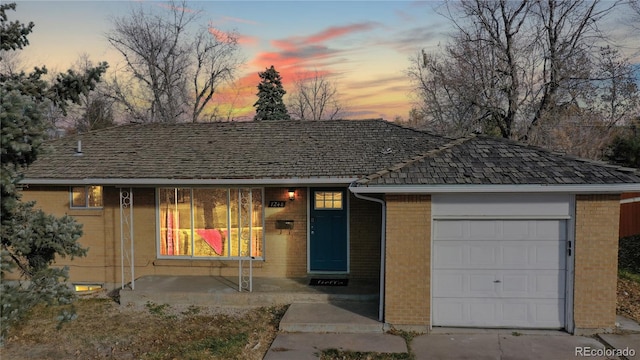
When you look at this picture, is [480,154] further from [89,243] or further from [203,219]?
[89,243]

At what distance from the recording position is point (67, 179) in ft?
35.2

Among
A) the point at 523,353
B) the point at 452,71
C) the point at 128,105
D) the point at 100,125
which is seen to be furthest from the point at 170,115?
the point at 523,353

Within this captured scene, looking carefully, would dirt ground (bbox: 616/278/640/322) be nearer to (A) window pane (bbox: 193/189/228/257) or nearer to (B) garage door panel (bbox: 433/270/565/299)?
(B) garage door panel (bbox: 433/270/565/299)

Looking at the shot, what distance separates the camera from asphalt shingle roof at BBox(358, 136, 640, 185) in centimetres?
786

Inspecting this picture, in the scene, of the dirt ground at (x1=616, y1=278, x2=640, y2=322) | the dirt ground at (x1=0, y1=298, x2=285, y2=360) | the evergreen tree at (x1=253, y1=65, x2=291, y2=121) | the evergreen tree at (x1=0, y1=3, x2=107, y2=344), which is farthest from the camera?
the evergreen tree at (x1=253, y1=65, x2=291, y2=121)

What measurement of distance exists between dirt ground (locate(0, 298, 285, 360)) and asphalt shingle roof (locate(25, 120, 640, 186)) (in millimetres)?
2880

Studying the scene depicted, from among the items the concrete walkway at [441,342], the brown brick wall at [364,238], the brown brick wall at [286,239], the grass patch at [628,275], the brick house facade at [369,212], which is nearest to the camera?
the concrete walkway at [441,342]

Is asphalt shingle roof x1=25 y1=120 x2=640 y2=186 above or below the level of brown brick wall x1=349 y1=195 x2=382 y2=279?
above

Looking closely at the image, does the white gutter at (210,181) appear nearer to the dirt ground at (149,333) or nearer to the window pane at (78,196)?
the window pane at (78,196)

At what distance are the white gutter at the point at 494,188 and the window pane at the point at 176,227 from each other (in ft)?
17.4

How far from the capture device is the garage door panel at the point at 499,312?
26.9 ft

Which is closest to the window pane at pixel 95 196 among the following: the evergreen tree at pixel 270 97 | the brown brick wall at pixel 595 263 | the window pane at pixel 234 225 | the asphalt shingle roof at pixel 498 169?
the window pane at pixel 234 225

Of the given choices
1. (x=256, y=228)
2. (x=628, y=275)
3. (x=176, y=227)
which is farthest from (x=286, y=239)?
(x=628, y=275)

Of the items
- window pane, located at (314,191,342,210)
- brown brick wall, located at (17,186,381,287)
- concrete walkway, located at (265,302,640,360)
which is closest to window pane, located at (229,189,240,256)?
brown brick wall, located at (17,186,381,287)
